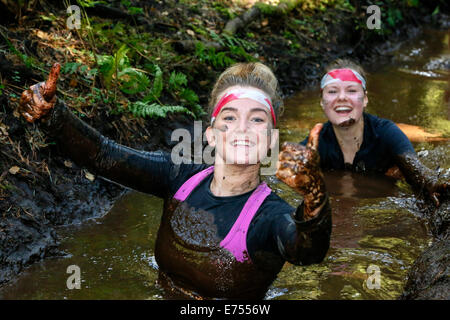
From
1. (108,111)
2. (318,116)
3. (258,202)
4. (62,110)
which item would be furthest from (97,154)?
(318,116)

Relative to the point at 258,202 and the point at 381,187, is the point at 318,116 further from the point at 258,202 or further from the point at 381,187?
the point at 258,202

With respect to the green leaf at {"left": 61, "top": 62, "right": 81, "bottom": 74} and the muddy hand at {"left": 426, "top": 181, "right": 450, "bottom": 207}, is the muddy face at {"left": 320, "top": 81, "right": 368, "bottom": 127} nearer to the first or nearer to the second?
the muddy hand at {"left": 426, "top": 181, "right": 450, "bottom": 207}

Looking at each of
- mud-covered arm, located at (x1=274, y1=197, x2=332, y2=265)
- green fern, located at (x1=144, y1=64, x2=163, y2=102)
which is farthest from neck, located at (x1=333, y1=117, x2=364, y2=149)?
mud-covered arm, located at (x1=274, y1=197, x2=332, y2=265)

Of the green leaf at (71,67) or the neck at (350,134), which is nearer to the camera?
the green leaf at (71,67)

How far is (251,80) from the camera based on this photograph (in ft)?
11.9

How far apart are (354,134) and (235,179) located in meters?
3.19

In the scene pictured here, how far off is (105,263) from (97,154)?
1.02m

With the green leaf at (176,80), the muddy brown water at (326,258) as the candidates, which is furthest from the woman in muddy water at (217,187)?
the green leaf at (176,80)

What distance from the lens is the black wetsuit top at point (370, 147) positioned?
605cm

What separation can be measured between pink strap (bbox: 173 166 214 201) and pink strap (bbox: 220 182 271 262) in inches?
18.3

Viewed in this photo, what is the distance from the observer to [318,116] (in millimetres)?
8328

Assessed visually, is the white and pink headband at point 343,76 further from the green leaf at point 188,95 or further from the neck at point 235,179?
the neck at point 235,179

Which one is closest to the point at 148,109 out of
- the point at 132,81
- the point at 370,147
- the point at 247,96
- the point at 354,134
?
the point at 132,81

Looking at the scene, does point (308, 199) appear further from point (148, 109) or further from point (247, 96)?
point (148, 109)
